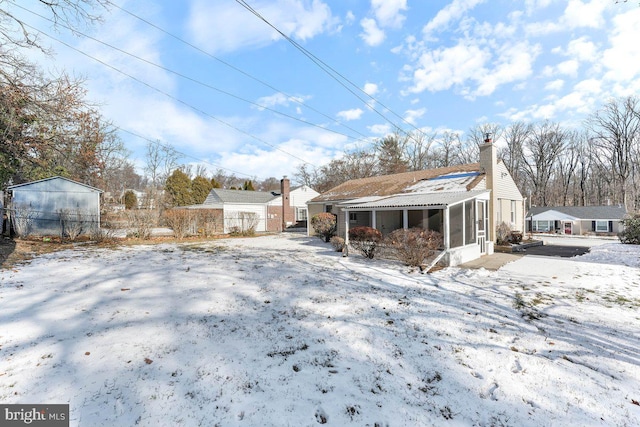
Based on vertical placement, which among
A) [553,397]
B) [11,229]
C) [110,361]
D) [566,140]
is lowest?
[553,397]

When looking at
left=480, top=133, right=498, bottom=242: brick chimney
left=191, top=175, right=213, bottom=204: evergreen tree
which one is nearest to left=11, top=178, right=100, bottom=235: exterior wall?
left=480, top=133, right=498, bottom=242: brick chimney

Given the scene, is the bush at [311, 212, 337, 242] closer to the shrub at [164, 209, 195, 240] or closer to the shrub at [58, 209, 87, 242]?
the shrub at [164, 209, 195, 240]

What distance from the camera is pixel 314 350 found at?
3.87 metres

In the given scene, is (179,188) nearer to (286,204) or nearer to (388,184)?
(286,204)

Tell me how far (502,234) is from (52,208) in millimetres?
25304

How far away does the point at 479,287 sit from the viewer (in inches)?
285

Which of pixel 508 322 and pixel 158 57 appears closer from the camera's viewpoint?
pixel 508 322

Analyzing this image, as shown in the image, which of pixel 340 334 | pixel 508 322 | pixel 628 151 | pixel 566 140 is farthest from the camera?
pixel 566 140

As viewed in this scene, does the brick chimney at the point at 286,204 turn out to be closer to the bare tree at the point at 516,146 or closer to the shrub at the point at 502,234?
the shrub at the point at 502,234

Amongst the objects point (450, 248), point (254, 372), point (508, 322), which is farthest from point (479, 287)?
point (254, 372)

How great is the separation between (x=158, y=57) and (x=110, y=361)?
1297 cm

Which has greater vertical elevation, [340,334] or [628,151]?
[628,151]

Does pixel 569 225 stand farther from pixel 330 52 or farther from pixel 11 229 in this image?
pixel 11 229

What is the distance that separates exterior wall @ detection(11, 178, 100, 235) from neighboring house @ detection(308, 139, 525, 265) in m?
14.5
